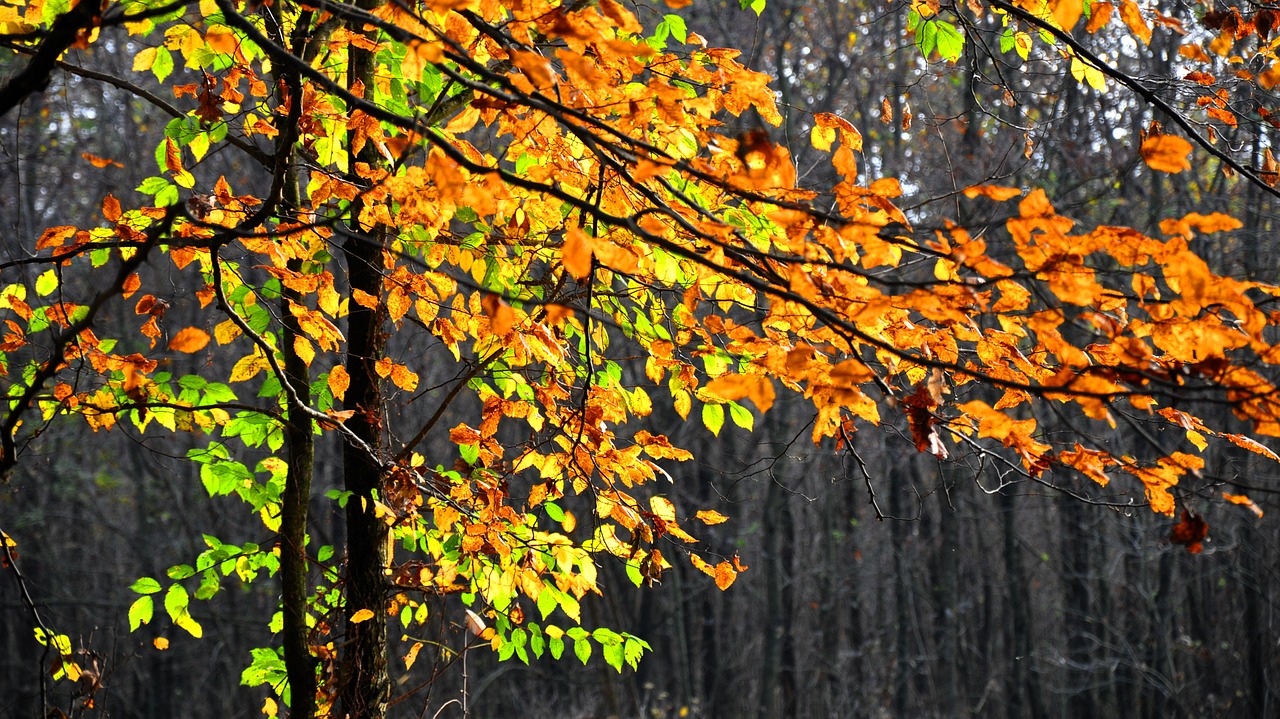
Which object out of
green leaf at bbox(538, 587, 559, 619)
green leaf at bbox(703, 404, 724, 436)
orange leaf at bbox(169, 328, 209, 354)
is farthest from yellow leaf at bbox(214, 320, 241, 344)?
green leaf at bbox(703, 404, 724, 436)

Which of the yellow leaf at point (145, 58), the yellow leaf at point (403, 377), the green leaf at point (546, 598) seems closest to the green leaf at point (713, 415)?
the green leaf at point (546, 598)

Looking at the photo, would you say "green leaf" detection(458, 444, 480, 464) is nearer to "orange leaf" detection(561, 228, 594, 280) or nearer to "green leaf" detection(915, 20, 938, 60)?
"orange leaf" detection(561, 228, 594, 280)

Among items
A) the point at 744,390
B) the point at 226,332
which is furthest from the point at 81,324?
the point at 226,332

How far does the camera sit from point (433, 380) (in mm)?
11953

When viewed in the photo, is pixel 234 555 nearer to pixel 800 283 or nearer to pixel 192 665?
pixel 800 283

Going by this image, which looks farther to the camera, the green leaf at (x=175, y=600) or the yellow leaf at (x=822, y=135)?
the green leaf at (x=175, y=600)

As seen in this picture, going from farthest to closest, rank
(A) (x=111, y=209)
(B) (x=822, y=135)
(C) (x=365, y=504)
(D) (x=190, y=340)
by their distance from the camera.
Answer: (C) (x=365, y=504) → (A) (x=111, y=209) → (B) (x=822, y=135) → (D) (x=190, y=340)

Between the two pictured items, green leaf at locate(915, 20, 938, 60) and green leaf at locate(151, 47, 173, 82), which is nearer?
green leaf at locate(151, 47, 173, 82)

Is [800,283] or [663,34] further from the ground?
[663,34]

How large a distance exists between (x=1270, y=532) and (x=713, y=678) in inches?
278

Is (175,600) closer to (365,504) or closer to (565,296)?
(365,504)

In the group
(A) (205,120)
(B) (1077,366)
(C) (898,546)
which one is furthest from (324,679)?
(C) (898,546)

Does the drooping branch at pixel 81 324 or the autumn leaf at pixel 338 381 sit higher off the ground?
the autumn leaf at pixel 338 381

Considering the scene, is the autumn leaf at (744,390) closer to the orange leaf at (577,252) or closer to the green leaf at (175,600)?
the orange leaf at (577,252)
